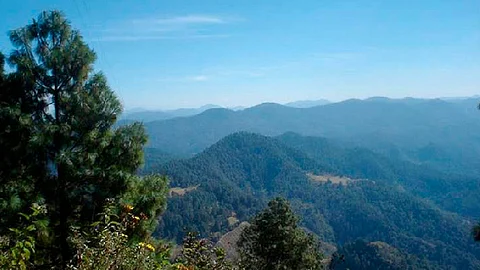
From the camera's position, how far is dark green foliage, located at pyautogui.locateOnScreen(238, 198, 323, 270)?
2084 cm

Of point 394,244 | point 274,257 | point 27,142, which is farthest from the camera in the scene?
point 394,244

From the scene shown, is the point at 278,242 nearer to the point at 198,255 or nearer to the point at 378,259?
the point at 198,255

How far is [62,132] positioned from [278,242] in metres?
15.5

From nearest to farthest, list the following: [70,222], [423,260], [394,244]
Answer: [70,222] → [423,260] → [394,244]

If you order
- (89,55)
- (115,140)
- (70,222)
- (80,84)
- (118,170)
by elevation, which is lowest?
(70,222)

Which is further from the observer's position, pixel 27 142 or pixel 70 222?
pixel 70 222

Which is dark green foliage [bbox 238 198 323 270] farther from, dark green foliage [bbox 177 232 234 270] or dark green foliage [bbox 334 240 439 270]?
dark green foliage [bbox 334 240 439 270]

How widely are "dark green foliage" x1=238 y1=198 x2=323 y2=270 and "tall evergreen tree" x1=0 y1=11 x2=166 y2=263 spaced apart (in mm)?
13546

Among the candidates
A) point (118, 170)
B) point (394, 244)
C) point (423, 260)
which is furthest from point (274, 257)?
point (394, 244)

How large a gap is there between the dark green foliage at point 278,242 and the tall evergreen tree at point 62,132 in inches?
533

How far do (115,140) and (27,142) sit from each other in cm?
173

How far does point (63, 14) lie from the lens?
26.9ft

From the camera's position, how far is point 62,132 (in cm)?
778

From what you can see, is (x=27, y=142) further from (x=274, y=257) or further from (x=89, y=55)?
(x=274, y=257)
